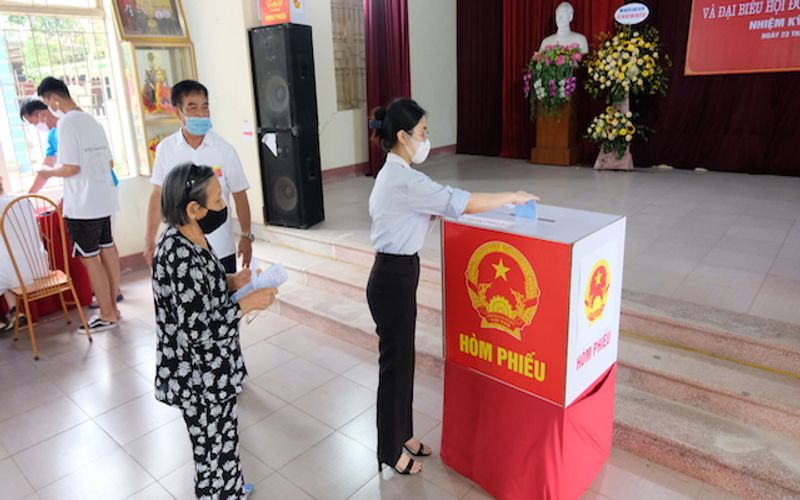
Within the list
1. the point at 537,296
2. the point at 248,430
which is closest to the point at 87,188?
the point at 248,430

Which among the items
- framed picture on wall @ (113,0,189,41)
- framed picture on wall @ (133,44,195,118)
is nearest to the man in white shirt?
framed picture on wall @ (133,44,195,118)

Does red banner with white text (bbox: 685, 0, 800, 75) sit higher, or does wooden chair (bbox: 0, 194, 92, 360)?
red banner with white text (bbox: 685, 0, 800, 75)

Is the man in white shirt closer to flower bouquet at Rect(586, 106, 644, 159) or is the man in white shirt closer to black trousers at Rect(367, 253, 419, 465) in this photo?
black trousers at Rect(367, 253, 419, 465)

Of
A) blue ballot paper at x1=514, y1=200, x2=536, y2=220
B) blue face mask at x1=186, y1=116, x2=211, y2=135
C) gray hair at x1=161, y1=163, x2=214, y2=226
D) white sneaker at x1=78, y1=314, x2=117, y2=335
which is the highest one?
blue face mask at x1=186, y1=116, x2=211, y2=135

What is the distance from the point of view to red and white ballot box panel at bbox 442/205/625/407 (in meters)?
1.74

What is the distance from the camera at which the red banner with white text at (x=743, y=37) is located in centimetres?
534

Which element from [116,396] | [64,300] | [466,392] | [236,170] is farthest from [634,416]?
[64,300]

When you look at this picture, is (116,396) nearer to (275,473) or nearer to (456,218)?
(275,473)

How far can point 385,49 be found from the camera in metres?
6.23

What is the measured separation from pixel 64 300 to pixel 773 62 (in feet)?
22.3

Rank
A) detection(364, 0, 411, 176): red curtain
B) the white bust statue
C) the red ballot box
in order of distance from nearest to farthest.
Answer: the red ballot box < detection(364, 0, 411, 176): red curtain < the white bust statue

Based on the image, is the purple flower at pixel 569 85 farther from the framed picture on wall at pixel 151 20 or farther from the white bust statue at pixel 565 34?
the framed picture on wall at pixel 151 20

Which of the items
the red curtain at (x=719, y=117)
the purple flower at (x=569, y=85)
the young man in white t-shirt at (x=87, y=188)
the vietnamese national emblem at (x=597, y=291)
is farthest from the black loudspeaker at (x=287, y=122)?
the red curtain at (x=719, y=117)

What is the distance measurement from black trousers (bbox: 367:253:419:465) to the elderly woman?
40cm
